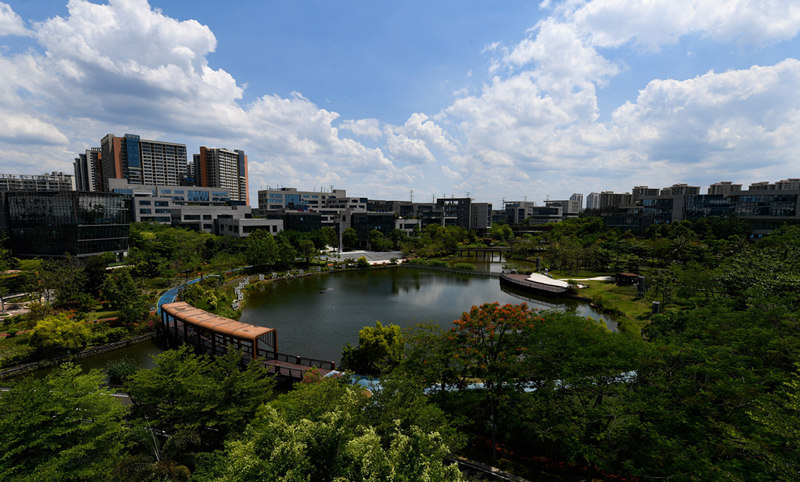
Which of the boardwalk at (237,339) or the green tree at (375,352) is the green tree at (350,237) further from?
the green tree at (375,352)

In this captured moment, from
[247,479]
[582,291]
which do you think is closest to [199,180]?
[582,291]

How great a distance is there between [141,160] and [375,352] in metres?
135

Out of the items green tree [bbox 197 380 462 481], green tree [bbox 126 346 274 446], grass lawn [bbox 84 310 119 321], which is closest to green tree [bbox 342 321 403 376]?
green tree [bbox 126 346 274 446]

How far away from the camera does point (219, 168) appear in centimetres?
12888

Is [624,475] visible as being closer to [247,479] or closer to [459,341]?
[459,341]

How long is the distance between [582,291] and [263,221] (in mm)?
55854

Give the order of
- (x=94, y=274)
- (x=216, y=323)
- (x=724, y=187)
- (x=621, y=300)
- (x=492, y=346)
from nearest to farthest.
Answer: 1. (x=492, y=346)
2. (x=216, y=323)
3. (x=94, y=274)
4. (x=621, y=300)
5. (x=724, y=187)

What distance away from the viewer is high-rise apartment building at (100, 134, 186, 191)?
111875mm

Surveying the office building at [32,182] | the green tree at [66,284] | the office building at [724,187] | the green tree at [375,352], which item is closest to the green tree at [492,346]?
the green tree at [375,352]

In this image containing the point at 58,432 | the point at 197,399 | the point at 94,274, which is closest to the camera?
the point at 58,432

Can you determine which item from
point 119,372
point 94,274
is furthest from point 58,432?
point 94,274

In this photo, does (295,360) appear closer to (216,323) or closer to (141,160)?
(216,323)

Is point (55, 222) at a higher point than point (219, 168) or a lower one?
lower

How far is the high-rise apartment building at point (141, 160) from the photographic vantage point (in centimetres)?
11188
